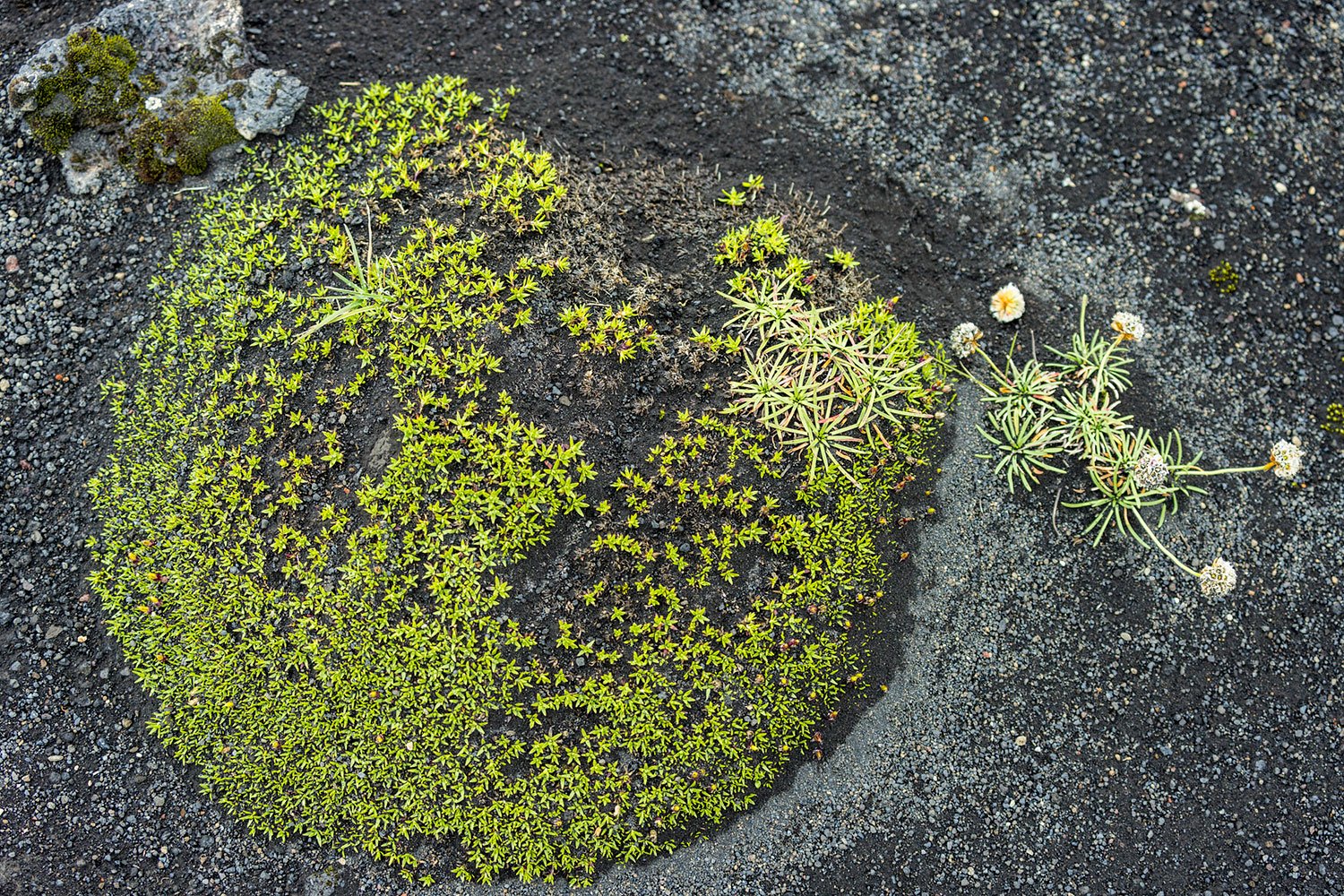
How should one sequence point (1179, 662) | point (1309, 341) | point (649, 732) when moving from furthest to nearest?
point (1309, 341), point (1179, 662), point (649, 732)

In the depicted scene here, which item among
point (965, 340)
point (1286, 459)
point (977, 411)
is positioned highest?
point (965, 340)

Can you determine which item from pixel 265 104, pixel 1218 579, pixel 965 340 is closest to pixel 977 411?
pixel 965 340

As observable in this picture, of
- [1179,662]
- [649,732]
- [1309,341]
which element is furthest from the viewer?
[1309,341]

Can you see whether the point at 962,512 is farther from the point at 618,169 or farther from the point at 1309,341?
the point at 618,169

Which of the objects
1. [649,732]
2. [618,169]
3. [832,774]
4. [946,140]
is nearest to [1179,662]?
[832,774]

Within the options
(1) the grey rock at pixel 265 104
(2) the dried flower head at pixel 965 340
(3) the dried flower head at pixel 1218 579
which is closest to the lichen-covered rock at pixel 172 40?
(1) the grey rock at pixel 265 104

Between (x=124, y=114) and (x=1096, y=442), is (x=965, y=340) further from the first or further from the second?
(x=124, y=114)
